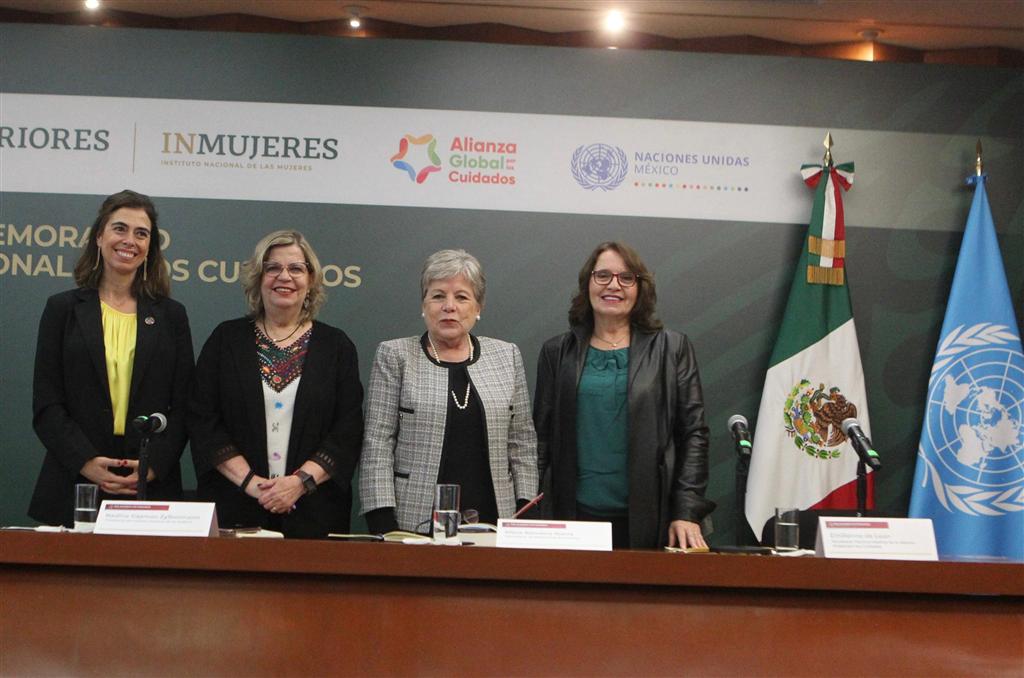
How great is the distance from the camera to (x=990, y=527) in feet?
14.7

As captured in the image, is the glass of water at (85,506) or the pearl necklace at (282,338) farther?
the pearl necklace at (282,338)

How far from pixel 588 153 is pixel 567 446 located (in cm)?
175

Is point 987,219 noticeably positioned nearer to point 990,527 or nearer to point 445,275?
point 990,527

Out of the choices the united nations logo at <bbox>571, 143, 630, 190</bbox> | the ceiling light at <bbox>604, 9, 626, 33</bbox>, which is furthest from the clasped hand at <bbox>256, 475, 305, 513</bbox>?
the ceiling light at <bbox>604, 9, 626, 33</bbox>

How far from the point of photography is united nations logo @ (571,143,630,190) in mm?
4816

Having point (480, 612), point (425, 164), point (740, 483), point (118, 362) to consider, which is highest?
point (425, 164)

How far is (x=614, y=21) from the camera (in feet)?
16.0

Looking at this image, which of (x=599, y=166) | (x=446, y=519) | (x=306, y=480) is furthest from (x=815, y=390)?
(x=446, y=519)

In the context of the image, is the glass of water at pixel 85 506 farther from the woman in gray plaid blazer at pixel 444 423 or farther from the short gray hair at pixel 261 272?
the short gray hair at pixel 261 272

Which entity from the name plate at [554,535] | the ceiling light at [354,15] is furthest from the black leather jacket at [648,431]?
the ceiling light at [354,15]

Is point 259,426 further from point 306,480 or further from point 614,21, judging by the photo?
point 614,21

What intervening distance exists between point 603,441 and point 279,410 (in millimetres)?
1060

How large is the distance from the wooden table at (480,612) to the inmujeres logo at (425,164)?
9.15 ft

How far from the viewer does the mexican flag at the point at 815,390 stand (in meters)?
4.59
